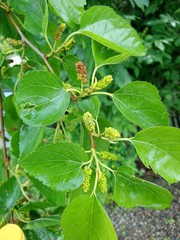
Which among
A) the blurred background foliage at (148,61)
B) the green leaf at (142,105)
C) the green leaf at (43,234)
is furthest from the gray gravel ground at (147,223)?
the green leaf at (142,105)

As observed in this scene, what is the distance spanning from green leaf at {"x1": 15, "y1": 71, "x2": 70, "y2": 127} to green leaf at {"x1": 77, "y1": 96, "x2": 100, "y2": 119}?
0.09 feet

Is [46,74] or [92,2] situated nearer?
[46,74]

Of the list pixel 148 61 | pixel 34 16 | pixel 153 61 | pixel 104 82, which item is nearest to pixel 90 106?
pixel 104 82

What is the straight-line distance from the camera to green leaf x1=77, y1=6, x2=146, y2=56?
1.13 feet

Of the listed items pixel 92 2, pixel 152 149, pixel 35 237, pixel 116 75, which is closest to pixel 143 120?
pixel 152 149

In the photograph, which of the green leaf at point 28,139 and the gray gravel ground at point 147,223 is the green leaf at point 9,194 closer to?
the green leaf at point 28,139

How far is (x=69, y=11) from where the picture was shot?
39 cm

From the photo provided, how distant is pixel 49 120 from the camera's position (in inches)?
14.0

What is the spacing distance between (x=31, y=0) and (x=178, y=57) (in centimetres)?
195

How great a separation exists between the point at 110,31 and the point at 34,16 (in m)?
0.15

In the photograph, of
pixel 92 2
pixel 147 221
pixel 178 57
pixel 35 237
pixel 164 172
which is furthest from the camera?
pixel 178 57

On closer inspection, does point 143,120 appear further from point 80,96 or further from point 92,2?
point 92,2

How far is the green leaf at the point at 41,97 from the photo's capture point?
0.36 meters

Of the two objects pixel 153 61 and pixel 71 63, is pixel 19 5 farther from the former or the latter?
pixel 153 61
